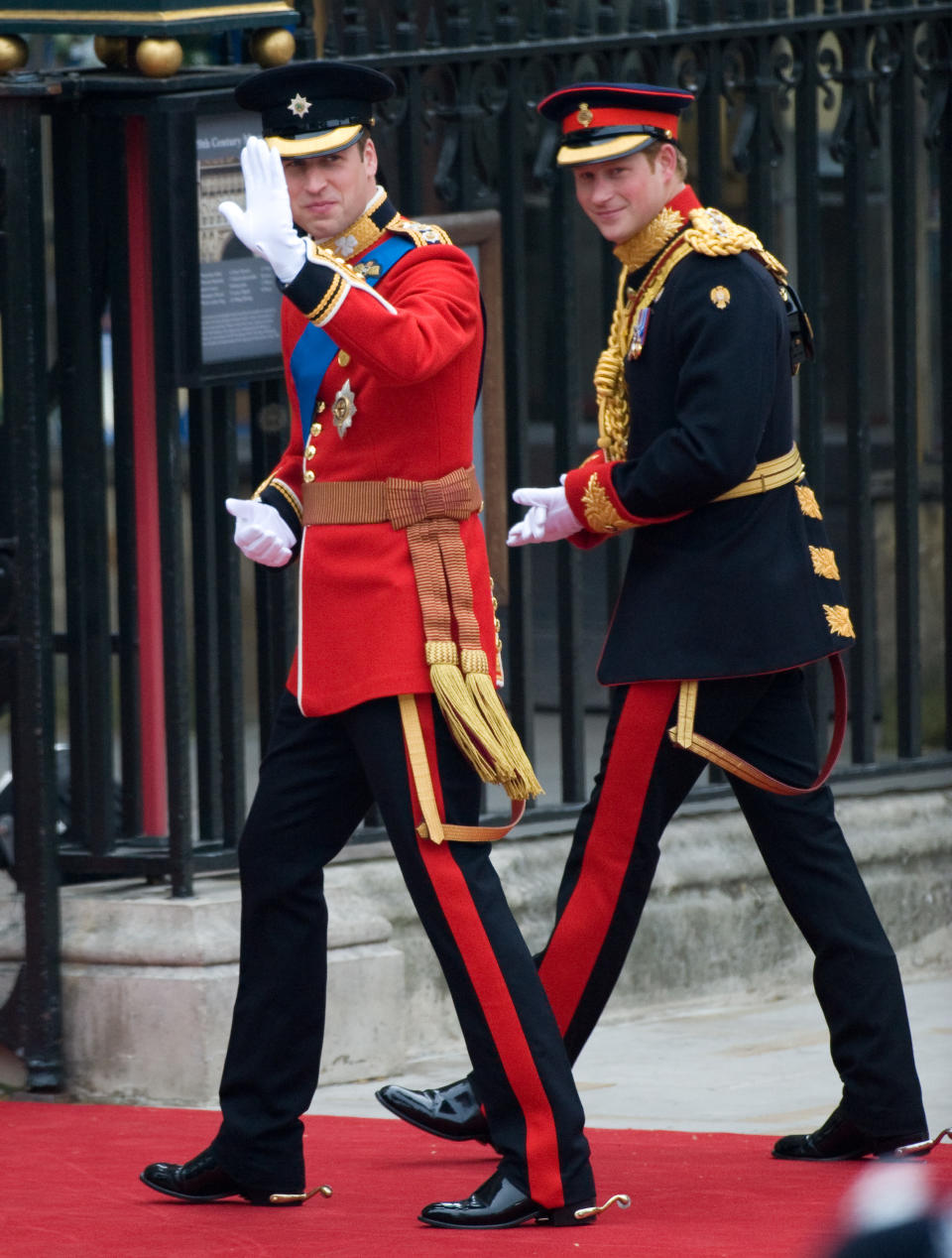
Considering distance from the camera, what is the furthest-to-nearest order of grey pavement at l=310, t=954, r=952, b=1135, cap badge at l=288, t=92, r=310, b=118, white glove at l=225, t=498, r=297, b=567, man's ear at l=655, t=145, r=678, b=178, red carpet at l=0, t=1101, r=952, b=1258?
grey pavement at l=310, t=954, r=952, b=1135 < man's ear at l=655, t=145, r=678, b=178 < white glove at l=225, t=498, r=297, b=567 < cap badge at l=288, t=92, r=310, b=118 < red carpet at l=0, t=1101, r=952, b=1258

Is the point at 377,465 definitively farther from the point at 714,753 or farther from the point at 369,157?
the point at 714,753

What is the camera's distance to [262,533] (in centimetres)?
370

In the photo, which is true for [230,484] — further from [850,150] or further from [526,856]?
[850,150]

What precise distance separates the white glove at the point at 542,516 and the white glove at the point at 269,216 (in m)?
0.79

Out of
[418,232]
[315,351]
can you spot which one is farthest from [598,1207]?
[418,232]

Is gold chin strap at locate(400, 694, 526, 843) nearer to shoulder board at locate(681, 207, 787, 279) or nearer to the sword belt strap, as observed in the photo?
the sword belt strap

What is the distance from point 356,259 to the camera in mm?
3613

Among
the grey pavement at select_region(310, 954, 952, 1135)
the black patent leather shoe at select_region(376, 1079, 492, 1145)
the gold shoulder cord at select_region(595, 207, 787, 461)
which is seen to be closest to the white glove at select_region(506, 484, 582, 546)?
the gold shoulder cord at select_region(595, 207, 787, 461)

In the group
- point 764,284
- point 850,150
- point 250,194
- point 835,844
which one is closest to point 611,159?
point 764,284

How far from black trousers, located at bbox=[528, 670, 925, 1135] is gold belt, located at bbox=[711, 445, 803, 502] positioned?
31cm

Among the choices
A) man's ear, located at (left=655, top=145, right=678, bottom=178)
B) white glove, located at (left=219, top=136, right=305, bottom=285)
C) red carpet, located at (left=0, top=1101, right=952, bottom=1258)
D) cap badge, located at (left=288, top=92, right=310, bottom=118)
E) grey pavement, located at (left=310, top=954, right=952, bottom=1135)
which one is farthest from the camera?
grey pavement, located at (left=310, top=954, right=952, bottom=1135)

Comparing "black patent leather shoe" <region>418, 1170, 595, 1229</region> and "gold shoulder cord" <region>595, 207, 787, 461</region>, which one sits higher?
"gold shoulder cord" <region>595, 207, 787, 461</region>

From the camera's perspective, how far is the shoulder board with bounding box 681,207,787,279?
12.9 ft

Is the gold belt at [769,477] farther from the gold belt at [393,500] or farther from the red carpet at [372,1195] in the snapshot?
the red carpet at [372,1195]
